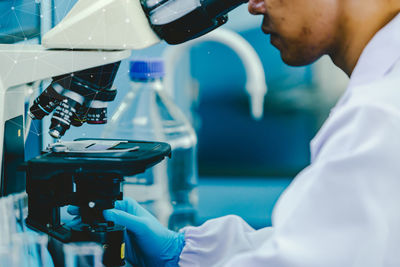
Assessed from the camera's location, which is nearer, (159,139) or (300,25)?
(300,25)

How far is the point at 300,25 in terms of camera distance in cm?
83

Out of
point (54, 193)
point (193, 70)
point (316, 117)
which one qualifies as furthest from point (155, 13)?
point (316, 117)

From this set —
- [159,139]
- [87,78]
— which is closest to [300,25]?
[87,78]

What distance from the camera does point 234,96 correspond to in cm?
178

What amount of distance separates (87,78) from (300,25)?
1.17 ft

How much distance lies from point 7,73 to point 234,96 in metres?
1.00

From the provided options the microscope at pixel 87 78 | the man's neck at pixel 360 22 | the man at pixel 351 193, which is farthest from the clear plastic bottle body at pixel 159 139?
the man at pixel 351 193

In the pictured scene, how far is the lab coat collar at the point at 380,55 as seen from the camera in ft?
2.51

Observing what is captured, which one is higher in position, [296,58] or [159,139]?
[296,58]

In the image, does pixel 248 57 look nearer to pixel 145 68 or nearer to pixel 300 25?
pixel 145 68

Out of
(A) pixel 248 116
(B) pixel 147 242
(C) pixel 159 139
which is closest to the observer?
(B) pixel 147 242

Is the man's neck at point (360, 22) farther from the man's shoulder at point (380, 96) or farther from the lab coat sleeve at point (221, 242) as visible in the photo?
the lab coat sleeve at point (221, 242)

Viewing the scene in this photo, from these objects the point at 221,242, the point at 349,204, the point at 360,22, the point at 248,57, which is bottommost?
the point at 221,242

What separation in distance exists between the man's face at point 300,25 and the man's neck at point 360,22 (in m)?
0.01
